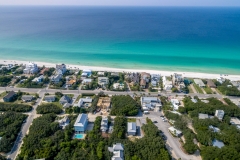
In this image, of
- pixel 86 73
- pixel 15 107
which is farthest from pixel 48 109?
pixel 86 73

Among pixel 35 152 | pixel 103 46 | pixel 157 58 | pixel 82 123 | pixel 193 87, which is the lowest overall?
pixel 35 152

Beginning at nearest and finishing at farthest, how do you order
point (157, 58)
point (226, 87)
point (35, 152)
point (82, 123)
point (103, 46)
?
point (35, 152) → point (82, 123) → point (226, 87) → point (157, 58) → point (103, 46)

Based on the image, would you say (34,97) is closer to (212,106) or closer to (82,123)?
(82,123)

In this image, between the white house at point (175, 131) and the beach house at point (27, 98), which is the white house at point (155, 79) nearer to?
the white house at point (175, 131)

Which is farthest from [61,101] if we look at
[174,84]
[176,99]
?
[174,84]

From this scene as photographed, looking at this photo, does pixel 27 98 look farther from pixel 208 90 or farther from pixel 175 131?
pixel 208 90

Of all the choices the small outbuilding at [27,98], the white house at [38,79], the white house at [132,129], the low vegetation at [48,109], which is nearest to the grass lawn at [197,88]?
the white house at [132,129]

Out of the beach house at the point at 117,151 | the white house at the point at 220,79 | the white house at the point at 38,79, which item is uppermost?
the white house at the point at 220,79
